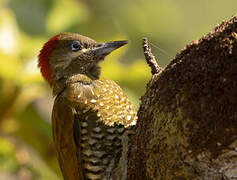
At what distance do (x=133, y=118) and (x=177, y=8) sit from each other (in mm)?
3100

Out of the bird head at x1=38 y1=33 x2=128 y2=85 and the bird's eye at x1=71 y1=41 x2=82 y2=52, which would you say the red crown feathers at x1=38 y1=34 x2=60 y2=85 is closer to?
the bird head at x1=38 y1=33 x2=128 y2=85

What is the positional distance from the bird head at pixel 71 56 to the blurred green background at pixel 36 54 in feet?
1.66

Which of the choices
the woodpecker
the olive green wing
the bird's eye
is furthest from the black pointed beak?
the olive green wing

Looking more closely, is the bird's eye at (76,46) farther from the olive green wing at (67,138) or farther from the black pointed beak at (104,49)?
the olive green wing at (67,138)

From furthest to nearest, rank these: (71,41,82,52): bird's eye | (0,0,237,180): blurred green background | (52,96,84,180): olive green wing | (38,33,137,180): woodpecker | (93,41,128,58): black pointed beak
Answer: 1. (0,0,237,180): blurred green background
2. (71,41,82,52): bird's eye
3. (93,41,128,58): black pointed beak
4. (52,96,84,180): olive green wing
5. (38,33,137,180): woodpecker

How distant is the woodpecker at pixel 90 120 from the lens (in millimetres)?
3588

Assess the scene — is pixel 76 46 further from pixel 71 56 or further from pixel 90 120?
pixel 90 120

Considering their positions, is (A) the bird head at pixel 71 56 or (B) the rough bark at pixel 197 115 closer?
(B) the rough bark at pixel 197 115

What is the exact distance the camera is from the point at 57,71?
4.34 m

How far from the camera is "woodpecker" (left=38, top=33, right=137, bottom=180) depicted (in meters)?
3.59

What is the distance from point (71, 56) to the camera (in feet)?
14.3

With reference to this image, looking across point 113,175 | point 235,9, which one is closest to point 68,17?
point 235,9

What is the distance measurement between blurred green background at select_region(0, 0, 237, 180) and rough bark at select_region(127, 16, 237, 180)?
1602 mm

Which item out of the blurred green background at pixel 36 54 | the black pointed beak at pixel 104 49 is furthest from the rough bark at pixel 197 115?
the blurred green background at pixel 36 54
